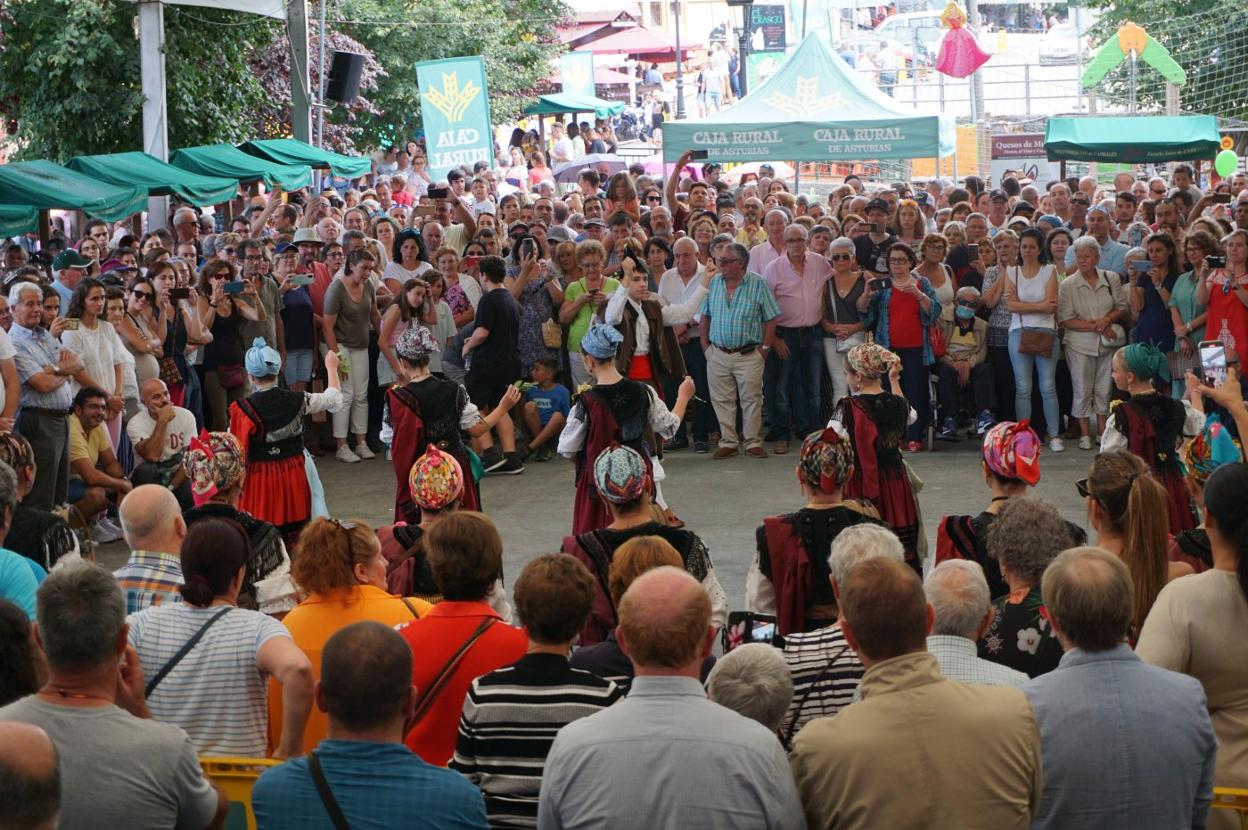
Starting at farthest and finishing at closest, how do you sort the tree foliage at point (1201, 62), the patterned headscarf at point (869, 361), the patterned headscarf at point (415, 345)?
1. the tree foliage at point (1201, 62)
2. the patterned headscarf at point (415, 345)
3. the patterned headscarf at point (869, 361)

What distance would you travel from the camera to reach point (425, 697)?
4277 mm

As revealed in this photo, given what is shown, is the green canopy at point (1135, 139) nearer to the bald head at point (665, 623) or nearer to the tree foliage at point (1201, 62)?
the tree foliage at point (1201, 62)

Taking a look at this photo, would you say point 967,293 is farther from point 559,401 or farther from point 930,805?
point 930,805

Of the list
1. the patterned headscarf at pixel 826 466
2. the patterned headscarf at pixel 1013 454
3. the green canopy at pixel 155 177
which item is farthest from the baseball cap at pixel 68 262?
the patterned headscarf at pixel 1013 454

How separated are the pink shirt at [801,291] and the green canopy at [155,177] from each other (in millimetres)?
6992

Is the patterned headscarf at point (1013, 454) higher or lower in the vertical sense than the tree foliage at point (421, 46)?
lower

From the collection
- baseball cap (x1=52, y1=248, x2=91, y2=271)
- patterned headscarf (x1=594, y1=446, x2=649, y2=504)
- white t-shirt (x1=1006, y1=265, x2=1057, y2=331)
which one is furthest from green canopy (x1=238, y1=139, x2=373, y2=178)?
patterned headscarf (x1=594, y1=446, x2=649, y2=504)

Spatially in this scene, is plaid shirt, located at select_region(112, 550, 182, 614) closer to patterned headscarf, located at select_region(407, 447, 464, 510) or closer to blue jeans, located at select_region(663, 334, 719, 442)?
patterned headscarf, located at select_region(407, 447, 464, 510)

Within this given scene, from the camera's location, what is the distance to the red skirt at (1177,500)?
25.6 feet

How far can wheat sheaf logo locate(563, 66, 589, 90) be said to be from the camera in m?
42.8

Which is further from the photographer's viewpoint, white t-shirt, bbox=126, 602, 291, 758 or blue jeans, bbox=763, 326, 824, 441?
blue jeans, bbox=763, 326, 824, 441

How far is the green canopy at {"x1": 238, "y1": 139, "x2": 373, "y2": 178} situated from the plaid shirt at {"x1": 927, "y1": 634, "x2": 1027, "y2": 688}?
17.6 meters

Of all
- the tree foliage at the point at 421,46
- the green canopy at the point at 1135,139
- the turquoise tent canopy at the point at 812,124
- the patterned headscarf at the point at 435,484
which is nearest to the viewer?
the patterned headscarf at the point at 435,484

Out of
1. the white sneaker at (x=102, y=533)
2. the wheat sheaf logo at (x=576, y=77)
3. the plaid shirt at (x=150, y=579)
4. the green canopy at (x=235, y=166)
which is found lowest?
the white sneaker at (x=102, y=533)
